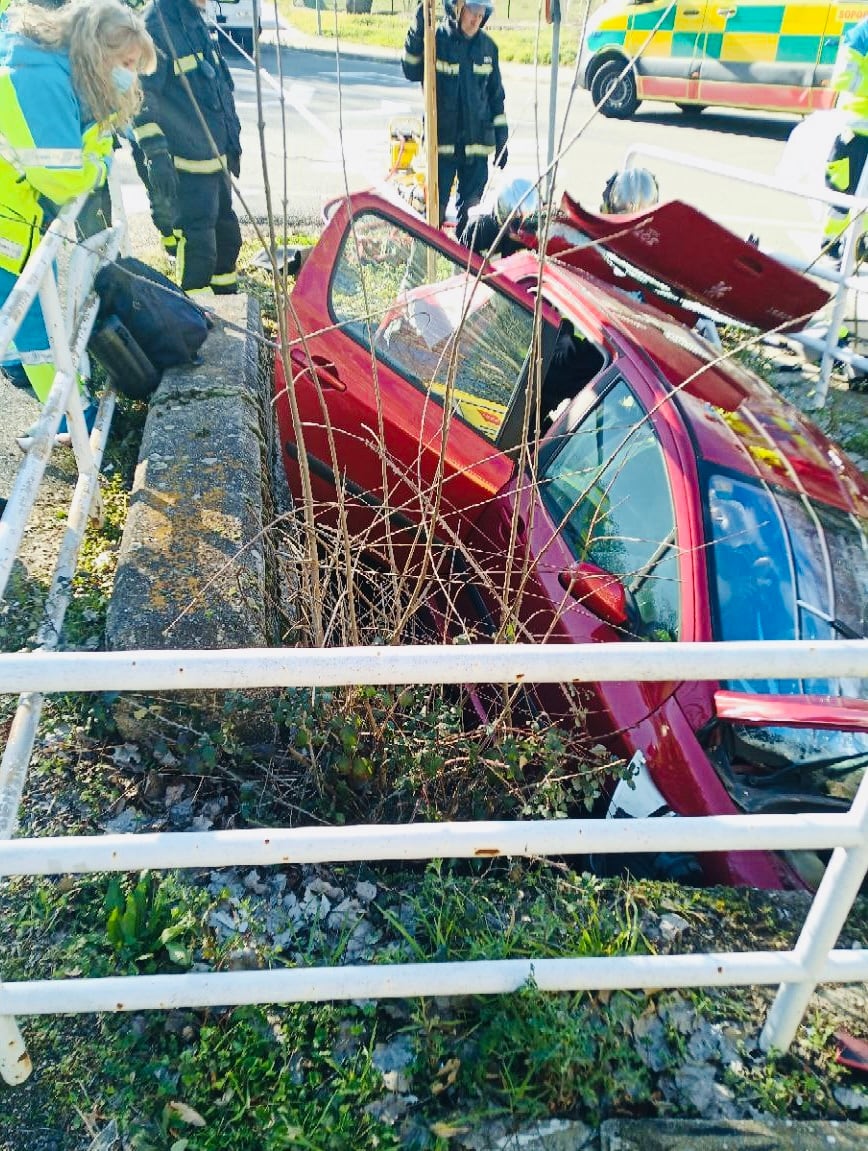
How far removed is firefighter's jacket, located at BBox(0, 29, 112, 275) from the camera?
3.36 metres

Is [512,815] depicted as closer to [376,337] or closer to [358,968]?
[358,968]

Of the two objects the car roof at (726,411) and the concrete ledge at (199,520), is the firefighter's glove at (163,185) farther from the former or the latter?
the car roof at (726,411)

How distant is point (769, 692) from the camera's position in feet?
8.00

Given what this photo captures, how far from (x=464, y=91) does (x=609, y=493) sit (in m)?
5.04

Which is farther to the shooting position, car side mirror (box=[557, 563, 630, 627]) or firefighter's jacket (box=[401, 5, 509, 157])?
firefighter's jacket (box=[401, 5, 509, 157])

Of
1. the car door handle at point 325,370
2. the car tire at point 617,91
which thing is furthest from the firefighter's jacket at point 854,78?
the car tire at point 617,91

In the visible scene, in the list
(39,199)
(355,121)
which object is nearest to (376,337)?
(39,199)

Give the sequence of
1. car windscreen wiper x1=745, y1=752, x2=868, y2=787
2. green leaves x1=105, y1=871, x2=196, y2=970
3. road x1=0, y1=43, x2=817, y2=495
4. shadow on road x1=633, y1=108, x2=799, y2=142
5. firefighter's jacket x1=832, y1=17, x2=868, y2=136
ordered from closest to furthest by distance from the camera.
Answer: green leaves x1=105, y1=871, x2=196, y2=970, car windscreen wiper x1=745, y1=752, x2=868, y2=787, firefighter's jacket x1=832, y1=17, x2=868, y2=136, road x1=0, y1=43, x2=817, y2=495, shadow on road x1=633, y1=108, x2=799, y2=142

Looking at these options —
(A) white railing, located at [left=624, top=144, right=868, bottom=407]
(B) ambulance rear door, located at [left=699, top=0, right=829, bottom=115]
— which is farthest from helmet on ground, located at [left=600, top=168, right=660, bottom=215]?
(B) ambulance rear door, located at [left=699, top=0, right=829, bottom=115]

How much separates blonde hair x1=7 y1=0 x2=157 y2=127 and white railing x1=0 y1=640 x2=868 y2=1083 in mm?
2971

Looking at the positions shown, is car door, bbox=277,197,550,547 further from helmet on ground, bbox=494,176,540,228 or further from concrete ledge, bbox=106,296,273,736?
helmet on ground, bbox=494,176,540,228

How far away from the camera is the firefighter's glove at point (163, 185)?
17.2 feet

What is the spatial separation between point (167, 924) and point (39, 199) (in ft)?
9.63

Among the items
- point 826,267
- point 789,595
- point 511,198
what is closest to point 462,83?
point 511,198
